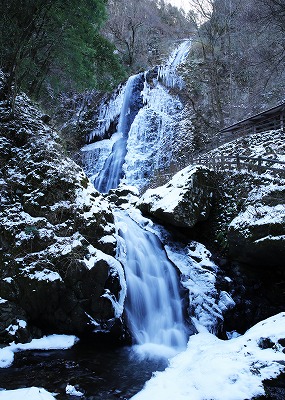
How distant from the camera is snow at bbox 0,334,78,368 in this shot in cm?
570

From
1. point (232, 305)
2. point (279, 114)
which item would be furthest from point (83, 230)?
point (279, 114)

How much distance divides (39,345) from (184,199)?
6.51 m

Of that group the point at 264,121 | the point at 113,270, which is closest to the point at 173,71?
the point at 264,121

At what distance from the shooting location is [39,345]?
6.37m

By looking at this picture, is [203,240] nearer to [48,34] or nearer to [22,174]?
[22,174]

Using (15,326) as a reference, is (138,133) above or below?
above

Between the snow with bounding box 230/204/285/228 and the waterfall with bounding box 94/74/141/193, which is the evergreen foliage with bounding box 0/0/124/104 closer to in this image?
the snow with bounding box 230/204/285/228

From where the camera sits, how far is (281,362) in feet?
13.9

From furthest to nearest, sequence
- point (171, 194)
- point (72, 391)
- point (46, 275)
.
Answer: point (171, 194)
point (46, 275)
point (72, 391)

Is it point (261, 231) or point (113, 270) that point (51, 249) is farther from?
point (261, 231)

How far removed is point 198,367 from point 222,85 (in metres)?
25.2

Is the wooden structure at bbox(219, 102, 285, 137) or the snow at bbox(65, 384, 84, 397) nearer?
the snow at bbox(65, 384, 84, 397)

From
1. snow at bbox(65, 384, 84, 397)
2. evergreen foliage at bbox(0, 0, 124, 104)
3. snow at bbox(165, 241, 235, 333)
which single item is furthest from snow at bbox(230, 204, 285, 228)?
evergreen foliage at bbox(0, 0, 124, 104)

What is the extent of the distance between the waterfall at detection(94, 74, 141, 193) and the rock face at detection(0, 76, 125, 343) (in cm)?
1278
